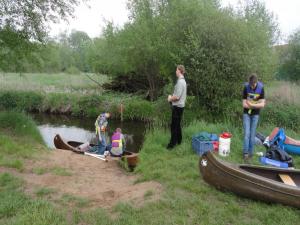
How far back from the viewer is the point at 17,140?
30.5 ft

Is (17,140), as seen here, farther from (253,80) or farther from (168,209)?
(253,80)

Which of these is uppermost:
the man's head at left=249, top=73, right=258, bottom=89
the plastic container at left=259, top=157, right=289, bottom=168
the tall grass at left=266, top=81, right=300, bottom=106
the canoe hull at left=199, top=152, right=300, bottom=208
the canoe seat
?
the man's head at left=249, top=73, right=258, bottom=89

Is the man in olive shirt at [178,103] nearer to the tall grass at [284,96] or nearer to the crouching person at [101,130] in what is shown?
the crouching person at [101,130]

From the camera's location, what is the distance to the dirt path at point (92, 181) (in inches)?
211

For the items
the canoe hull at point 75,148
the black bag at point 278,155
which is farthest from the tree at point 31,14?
the black bag at point 278,155

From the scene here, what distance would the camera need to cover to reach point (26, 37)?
37.8 feet

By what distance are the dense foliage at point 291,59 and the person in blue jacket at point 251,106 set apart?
61.8 ft

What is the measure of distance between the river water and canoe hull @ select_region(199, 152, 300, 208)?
7.55 m

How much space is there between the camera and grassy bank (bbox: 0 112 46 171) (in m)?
7.36

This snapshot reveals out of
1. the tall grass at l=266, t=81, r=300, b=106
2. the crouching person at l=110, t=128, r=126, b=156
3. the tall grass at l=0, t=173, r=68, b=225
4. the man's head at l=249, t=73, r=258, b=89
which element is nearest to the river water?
the crouching person at l=110, t=128, r=126, b=156

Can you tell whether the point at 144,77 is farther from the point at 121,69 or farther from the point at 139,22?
the point at 139,22

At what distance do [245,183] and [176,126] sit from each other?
306 centimetres

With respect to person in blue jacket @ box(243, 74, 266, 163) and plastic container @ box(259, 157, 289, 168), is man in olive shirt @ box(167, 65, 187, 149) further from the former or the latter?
plastic container @ box(259, 157, 289, 168)

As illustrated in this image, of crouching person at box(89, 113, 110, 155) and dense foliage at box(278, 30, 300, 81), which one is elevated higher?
dense foliage at box(278, 30, 300, 81)
